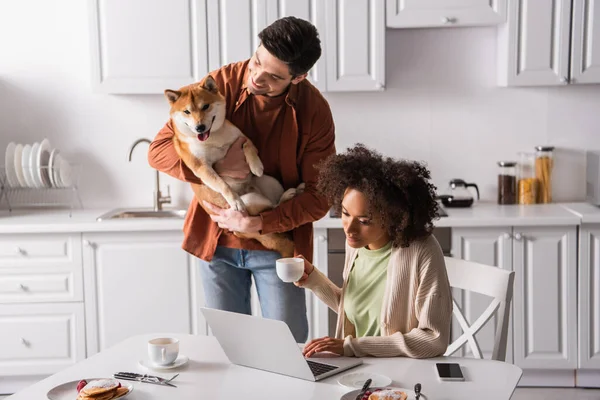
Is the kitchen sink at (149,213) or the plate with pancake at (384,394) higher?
the kitchen sink at (149,213)

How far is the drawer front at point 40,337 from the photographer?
3.50m

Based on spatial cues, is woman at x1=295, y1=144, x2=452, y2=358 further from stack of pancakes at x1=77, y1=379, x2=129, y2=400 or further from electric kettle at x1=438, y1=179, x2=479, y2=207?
electric kettle at x1=438, y1=179, x2=479, y2=207

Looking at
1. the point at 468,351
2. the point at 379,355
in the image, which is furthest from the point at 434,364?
the point at 468,351

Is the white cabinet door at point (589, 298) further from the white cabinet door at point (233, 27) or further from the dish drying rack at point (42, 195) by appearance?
the dish drying rack at point (42, 195)

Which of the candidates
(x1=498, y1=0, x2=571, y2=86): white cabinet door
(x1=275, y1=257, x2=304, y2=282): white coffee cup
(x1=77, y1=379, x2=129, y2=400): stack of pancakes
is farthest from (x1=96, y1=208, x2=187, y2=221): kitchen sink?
(x1=77, y1=379, x2=129, y2=400): stack of pancakes

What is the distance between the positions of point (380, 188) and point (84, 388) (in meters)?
0.79

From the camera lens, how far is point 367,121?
13.0ft

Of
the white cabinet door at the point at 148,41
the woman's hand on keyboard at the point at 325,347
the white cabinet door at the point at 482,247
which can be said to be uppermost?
the white cabinet door at the point at 148,41

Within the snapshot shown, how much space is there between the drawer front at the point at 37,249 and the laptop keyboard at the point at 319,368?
6.58 ft

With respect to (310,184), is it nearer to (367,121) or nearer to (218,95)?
(218,95)

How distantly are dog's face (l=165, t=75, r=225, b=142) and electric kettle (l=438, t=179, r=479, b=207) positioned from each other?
1672 millimetres

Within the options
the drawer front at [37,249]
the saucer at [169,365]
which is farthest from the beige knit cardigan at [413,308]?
the drawer front at [37,249]

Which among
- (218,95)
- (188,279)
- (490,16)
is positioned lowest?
(188,279)

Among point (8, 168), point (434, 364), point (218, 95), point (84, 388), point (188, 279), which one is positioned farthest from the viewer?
point (8, 168)
